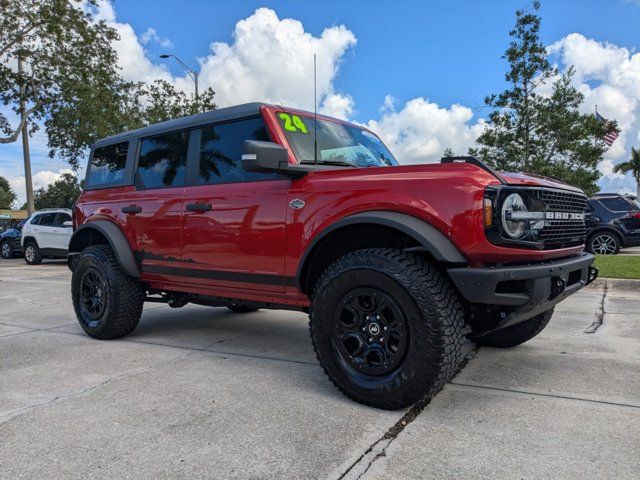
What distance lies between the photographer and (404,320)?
292 centimetres

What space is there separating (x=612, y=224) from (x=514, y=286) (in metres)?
10.8

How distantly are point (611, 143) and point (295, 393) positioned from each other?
55.5ft

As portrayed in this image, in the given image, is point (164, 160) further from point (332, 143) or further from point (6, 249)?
point (6, 249)

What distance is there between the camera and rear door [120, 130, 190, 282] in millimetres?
4387

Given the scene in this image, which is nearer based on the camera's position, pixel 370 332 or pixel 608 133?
pixel 370 332

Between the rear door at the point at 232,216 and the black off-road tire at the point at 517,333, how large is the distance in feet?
6.18

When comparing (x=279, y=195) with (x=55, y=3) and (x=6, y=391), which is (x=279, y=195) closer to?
(x=6, y=391)

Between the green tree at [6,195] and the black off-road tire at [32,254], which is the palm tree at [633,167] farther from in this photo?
the green tree at [6,195]

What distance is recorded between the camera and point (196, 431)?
2.71 meters

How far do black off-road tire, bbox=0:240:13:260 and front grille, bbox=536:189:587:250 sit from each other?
68.4 ft

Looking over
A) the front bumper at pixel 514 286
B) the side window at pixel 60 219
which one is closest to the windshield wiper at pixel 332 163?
the front bumper at pixel 514 286

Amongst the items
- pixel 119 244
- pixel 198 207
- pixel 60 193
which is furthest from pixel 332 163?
pixel 60 193

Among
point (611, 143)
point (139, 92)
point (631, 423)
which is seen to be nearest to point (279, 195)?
point (631, 423)

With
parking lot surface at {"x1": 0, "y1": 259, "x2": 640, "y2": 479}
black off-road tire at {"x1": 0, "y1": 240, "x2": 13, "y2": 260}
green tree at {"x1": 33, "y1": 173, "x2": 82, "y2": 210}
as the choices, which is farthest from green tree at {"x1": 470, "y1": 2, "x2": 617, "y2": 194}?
green tree at {"x1": 33, "y1": 173, "x2": 82, "y2": 210}
